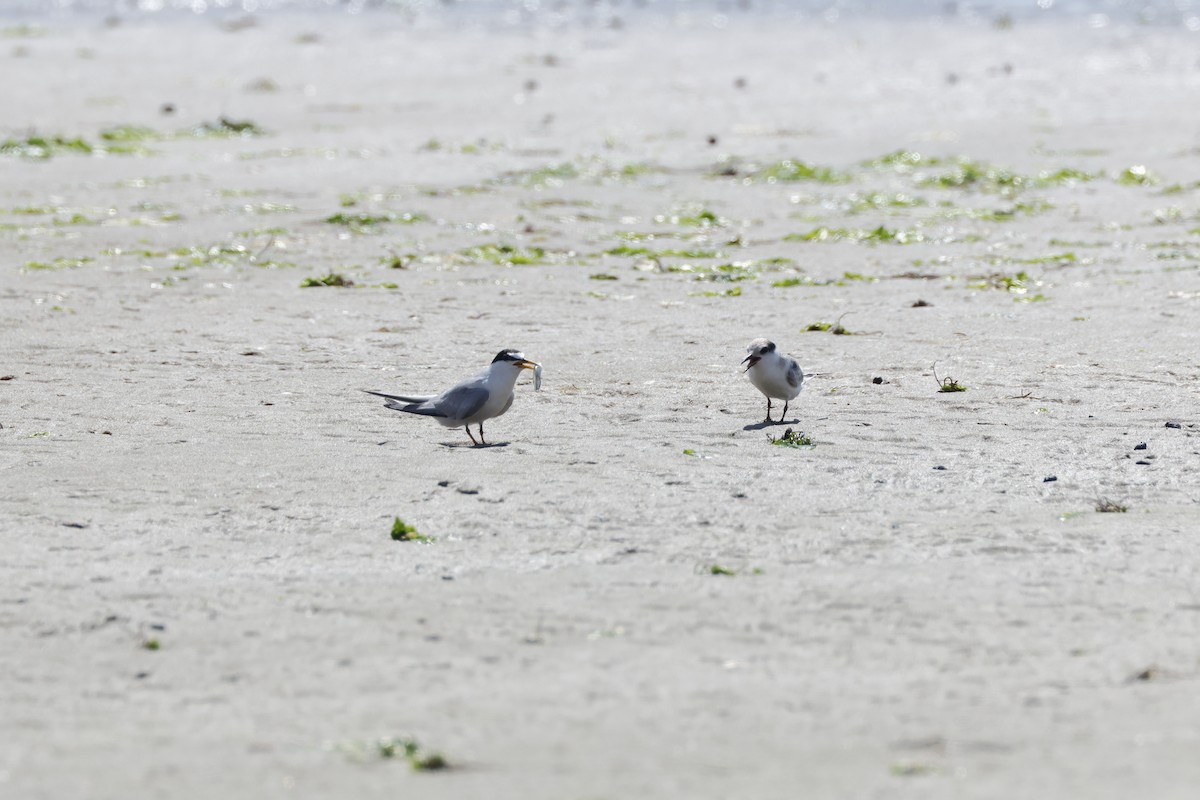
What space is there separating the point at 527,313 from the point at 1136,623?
6353 mm

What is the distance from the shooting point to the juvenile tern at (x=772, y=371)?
26.7ft

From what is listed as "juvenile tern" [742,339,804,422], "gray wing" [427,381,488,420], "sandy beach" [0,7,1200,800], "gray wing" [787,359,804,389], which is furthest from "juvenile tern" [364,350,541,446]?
"gray wing" [787,359,804,389]

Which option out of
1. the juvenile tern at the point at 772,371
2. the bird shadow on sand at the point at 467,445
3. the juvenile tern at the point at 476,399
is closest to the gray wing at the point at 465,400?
the juvenile tern at the point at 476,399

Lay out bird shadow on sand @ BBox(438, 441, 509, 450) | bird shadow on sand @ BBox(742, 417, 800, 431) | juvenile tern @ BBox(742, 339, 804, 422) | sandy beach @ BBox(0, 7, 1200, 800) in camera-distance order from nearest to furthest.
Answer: sandy beach @ BBox(0, 7, 1200, 800) → bird shadow on sand @ BBox(438, 441, 509, 450) → juvenile tern @ BBox(742, 339, 804, 422) → bird shadow on sand @ BBox(742, 417, 800, 431)

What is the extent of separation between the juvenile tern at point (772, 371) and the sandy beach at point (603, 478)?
0.20 meters

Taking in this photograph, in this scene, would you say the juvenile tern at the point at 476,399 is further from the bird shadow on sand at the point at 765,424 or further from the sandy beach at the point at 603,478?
the bird shadow on sand at the point at 765,424

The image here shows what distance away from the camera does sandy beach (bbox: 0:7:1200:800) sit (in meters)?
4.55

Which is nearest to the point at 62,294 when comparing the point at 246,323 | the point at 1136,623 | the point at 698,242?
the point at 246,323

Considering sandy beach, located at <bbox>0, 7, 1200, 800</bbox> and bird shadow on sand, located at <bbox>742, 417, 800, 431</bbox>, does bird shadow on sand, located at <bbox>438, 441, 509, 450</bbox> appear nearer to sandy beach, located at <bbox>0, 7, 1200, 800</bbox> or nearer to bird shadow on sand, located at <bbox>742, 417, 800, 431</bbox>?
sandy beach, located at <bbox>0, 7, 1200, 800</bbox>

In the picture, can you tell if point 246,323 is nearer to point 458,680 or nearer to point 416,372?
point 416,372

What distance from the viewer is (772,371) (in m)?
8.16

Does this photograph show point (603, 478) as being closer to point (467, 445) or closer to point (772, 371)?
point (467, 445)

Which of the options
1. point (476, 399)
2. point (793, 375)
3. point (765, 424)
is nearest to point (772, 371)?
point (793, 375)

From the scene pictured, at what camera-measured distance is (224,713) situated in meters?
4.76
